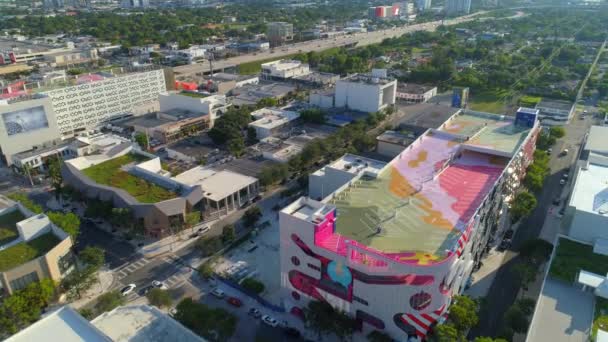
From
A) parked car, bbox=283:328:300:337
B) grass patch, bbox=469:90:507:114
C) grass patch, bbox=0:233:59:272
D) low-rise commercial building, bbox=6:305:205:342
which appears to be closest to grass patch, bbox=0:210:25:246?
grass patch, bbox=0:233:59:272

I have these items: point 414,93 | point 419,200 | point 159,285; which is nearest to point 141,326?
point 159,285

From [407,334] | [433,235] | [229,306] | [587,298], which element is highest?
[433,235]

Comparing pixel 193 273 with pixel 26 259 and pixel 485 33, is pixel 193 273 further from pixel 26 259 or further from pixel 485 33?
pixel 485 33

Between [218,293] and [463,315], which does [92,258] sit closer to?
[218,293]

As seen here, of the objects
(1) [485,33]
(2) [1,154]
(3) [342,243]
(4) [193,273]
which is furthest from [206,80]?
(1) [485,33]

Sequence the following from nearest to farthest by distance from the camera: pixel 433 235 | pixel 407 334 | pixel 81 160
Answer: pixel 407 334, pixel 433 235, pixel 81 160

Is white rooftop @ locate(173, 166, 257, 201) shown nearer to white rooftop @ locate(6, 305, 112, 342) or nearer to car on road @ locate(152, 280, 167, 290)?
car on road @ locate(152, 280, 167, 290)

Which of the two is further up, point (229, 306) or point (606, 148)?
point (606, 148)

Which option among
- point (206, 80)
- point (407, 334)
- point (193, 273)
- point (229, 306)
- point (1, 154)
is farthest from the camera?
point (206, 80)
